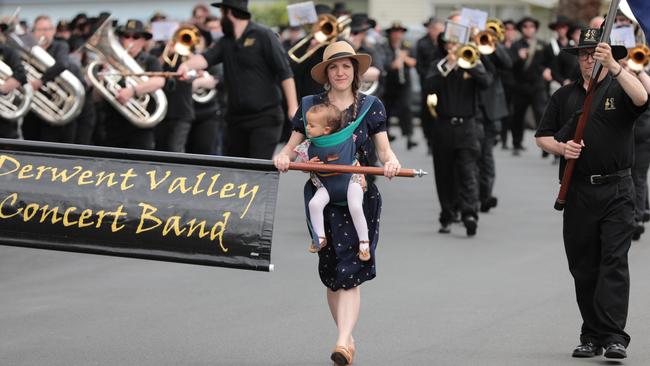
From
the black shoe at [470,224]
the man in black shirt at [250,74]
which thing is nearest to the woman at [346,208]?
the man in black shirt at [250,74]

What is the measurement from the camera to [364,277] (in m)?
8.20

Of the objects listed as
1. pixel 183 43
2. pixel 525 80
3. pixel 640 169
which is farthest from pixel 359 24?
pixel 525 80

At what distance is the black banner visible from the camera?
25.1 feet

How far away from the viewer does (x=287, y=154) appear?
26.6ft

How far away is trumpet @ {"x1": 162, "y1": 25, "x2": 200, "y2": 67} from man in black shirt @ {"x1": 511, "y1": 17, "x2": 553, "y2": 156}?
30.4 ft

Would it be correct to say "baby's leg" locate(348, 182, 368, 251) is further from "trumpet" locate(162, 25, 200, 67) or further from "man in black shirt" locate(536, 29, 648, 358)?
"trumpet" locate(162, 25, 200, 67)

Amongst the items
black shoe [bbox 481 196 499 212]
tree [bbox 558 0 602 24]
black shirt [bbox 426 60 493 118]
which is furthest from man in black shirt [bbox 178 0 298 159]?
tree [bbox 558 0 602 24]

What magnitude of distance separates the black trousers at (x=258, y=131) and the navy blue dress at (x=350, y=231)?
14.4 ft

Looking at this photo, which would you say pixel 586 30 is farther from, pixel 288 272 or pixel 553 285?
pixel 288 272

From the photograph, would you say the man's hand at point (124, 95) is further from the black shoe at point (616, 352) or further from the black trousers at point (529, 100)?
the black trousers at point (529, 100)

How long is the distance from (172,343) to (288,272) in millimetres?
2936

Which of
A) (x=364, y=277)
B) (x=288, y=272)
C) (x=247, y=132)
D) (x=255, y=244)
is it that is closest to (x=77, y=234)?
(x=255, y=244)

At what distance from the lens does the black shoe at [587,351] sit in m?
8.44

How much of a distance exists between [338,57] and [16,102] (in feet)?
26.7
